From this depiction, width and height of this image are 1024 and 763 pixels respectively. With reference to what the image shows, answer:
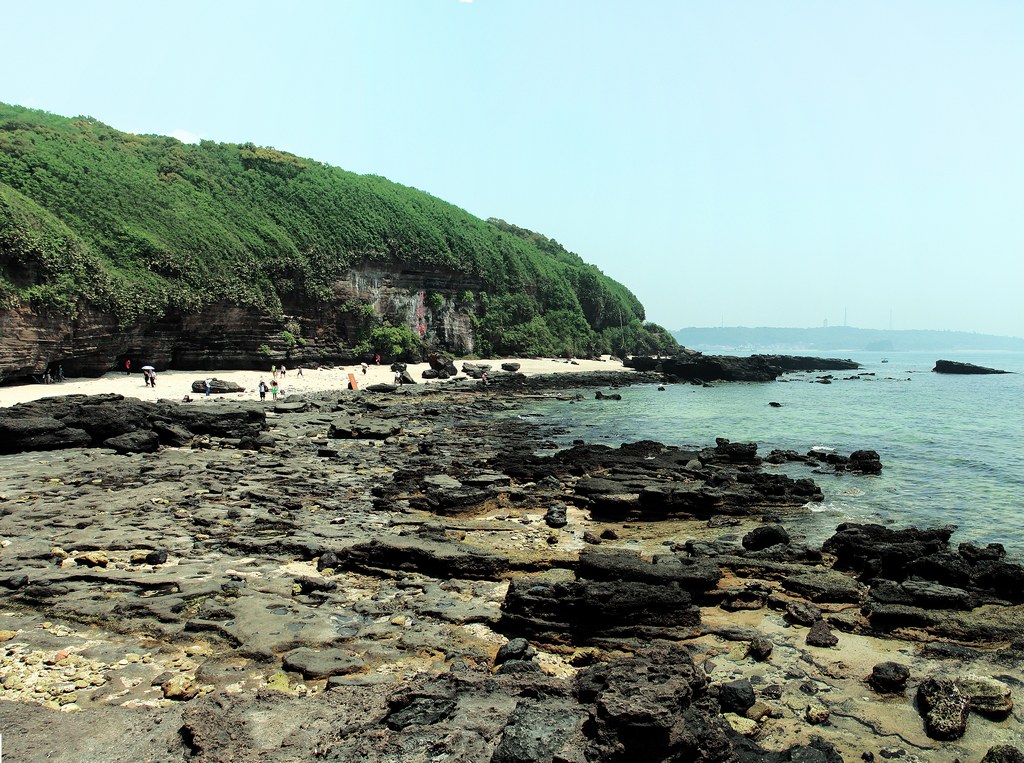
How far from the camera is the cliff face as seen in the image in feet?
120

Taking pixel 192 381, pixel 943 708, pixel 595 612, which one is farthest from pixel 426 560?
pixel 192 381

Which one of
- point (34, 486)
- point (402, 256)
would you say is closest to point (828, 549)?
point (34, 486)

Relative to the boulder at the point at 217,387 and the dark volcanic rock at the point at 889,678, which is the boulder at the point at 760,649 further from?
the boulder at the point at 217,387

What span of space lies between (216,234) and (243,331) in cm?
1061

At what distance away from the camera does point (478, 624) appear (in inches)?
348

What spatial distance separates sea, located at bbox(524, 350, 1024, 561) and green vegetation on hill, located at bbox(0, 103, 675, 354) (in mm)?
29252

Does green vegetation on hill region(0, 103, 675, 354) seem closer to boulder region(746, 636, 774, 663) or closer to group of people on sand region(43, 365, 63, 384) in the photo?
group of people on sand region(43, 365, 63, 384)

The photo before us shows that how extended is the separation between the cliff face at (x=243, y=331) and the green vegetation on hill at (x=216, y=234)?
38.3 inches

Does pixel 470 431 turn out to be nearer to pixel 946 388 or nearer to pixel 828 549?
pixel 828 549

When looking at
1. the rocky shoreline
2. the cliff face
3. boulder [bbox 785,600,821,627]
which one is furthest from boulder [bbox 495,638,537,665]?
the cliff face

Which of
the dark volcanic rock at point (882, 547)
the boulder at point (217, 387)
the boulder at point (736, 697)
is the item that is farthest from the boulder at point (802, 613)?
the boulder at point (217, 387)

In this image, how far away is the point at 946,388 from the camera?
226 feet

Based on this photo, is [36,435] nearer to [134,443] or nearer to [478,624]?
[134,443]

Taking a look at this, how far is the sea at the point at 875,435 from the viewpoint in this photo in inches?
658
